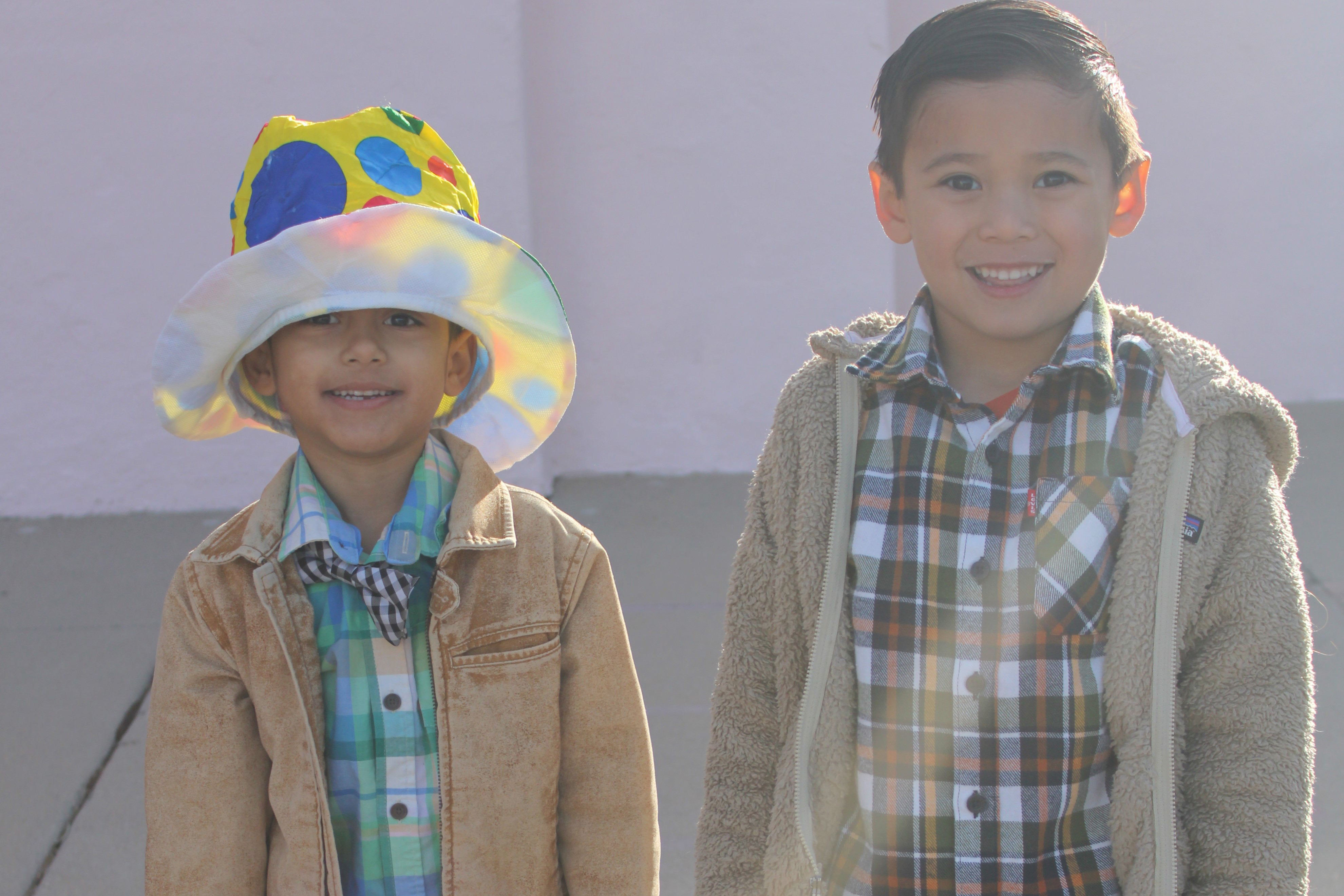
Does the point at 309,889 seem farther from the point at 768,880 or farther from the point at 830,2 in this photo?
the point at 830,2

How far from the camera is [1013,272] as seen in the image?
1497 mm

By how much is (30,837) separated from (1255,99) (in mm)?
5377

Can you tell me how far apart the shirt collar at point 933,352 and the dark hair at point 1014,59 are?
7.1 inches

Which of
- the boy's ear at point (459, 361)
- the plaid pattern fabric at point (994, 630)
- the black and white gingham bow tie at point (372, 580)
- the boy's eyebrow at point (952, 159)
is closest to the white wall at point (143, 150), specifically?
the boy's ear at point (459, 361)

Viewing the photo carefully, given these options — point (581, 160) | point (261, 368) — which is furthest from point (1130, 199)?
point (581, 160)

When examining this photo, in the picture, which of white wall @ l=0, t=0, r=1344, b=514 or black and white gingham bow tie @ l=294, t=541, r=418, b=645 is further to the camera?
white wall @ l=0, t=0, r=1344, b=514

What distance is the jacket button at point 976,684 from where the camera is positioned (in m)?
1.45

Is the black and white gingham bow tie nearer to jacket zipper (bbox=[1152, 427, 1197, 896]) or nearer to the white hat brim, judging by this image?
the white hat brim

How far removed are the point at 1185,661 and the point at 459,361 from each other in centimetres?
107

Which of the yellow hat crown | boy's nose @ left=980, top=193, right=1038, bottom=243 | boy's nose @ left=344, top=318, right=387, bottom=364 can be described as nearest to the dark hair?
boy's nose @ left=980, top=193, right=1038, bottom=243

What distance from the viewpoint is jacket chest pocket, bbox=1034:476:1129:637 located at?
4.70 feet

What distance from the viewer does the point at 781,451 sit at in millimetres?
1616

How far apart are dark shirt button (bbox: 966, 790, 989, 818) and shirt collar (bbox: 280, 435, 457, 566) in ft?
2.49

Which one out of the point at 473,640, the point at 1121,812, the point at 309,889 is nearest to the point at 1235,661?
the point at 1121,812
